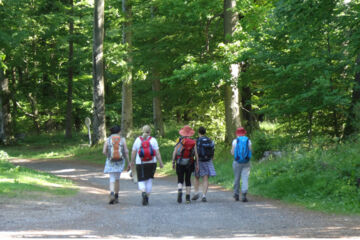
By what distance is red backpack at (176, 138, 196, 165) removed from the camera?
11656 mm

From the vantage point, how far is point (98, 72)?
95.1 ft

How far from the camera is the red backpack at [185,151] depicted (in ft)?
38.2

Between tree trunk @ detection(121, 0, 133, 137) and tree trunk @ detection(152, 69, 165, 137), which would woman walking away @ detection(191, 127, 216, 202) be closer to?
tree trunk @ detection(121, 0, 133, 137)

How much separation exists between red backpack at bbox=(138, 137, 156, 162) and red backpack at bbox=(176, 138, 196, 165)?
0.71 metres

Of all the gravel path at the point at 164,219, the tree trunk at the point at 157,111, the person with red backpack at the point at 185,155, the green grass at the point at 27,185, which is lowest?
the gravel path at the point at 164,219

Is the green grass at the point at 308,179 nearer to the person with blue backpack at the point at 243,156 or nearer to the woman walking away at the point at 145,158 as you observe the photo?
the person with blue backpack at the point at 243,156

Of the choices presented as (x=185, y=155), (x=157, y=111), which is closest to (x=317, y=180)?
(x=185, y=155)

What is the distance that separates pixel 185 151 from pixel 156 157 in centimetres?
74

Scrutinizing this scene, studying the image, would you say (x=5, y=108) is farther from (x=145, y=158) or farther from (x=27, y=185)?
(x=145, y=158)

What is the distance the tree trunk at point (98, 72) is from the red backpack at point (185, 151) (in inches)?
713

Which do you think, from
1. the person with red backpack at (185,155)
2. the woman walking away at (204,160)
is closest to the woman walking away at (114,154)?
the person with red backpack at (185,155)

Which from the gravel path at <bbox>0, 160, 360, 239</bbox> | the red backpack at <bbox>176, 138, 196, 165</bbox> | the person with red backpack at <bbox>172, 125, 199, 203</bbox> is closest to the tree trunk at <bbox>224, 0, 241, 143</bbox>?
the gravel path at <bbox>0, 160, 360, 239</bbox>

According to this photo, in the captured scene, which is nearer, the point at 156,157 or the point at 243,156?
the point at 156,157

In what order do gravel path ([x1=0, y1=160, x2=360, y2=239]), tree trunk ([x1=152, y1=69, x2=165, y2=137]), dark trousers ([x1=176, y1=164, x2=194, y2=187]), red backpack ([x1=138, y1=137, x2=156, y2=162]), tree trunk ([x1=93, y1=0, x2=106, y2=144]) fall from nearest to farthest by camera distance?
gravel path ([x1=0, y1=160, x2=360, y2=239])
red backpack ([x1=138, y1=137, x2=156, y2=162])
dark trousers ([x1=176, y1=164, x2=194, y2=187])
tree trunk ([x1=93, y1=0, x2=106, y2=144])
tree trunk ([x1=152, y1=69, x2=165, y2=137])
